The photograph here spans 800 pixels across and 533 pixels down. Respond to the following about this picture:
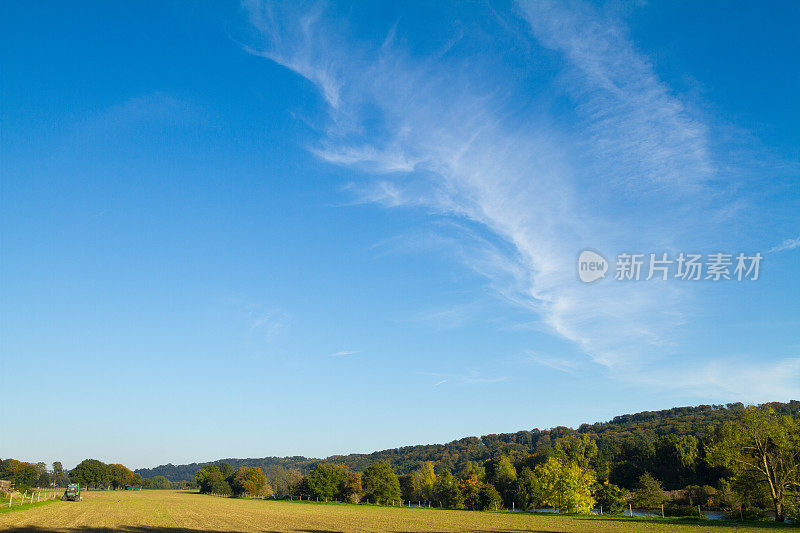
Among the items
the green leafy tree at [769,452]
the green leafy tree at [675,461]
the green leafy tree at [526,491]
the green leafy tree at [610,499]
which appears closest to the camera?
the green leafy tree at [769,452]

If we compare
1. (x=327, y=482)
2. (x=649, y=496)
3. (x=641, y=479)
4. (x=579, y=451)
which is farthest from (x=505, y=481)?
(x=327, y=482)

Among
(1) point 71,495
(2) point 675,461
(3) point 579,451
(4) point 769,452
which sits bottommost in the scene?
(1) point 71,495

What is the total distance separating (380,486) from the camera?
5428 inches

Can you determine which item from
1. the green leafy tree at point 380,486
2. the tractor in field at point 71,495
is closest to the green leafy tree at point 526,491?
the green leafy tree at point 380,486

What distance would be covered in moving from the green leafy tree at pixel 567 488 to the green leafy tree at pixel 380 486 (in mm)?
48463

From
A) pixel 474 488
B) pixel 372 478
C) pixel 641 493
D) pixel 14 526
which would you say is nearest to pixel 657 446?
pixel 641 493

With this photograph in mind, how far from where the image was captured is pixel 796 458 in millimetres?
63438

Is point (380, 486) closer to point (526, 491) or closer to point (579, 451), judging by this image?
point (526, 491)

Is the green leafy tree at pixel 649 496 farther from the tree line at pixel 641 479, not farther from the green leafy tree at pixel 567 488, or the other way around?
the green leafy tree at pixel 567 488

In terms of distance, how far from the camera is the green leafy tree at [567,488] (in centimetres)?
9444

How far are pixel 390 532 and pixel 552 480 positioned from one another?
64.2m

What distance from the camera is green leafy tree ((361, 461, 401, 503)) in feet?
452

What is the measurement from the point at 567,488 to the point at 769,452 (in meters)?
42.0

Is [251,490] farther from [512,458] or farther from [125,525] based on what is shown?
[125,525]
